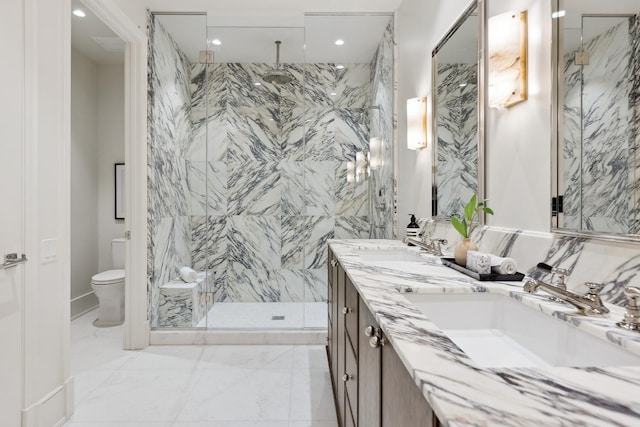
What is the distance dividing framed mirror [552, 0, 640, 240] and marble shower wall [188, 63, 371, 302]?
9.02ft

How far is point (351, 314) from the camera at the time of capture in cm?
141

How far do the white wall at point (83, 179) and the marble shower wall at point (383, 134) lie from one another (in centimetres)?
313

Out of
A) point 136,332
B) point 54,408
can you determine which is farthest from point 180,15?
point 54,408

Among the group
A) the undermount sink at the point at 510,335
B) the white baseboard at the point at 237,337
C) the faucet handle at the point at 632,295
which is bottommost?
the white baseboard at the point at 237,337

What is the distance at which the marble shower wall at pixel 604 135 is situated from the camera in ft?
2.80

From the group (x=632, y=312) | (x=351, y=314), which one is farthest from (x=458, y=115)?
(x=632, y=312)

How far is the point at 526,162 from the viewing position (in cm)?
132

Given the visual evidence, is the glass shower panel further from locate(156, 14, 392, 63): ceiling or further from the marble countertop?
the marble countertop

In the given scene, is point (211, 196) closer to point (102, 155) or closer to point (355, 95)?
point (102, 155)

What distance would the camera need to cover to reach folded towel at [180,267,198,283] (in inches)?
135

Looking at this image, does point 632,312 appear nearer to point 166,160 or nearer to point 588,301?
point 588,301

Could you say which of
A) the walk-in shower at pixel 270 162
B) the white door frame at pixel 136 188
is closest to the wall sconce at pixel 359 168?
the walk-in shower at pixel 270 162

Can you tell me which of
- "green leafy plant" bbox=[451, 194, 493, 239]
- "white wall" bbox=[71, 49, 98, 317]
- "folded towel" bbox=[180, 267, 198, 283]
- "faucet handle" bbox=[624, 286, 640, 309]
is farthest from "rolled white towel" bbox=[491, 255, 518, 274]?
"white wall" bbox=[71, 49, 98, 317]

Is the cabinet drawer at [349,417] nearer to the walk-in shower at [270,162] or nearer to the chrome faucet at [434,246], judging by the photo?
the chrome faucet at [434,246]
